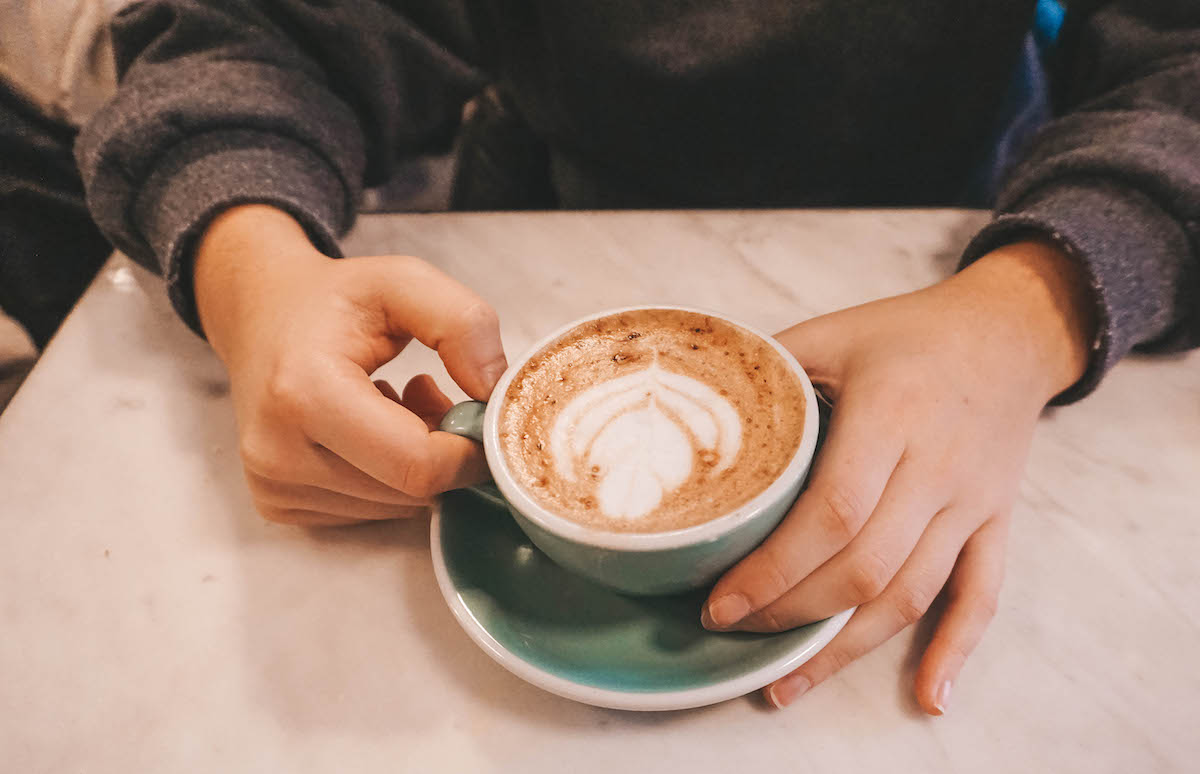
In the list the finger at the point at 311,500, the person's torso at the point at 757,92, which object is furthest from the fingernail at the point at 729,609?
the person's torso at the point at 757,92

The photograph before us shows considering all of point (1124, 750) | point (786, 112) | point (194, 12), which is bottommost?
point (1124, 750)

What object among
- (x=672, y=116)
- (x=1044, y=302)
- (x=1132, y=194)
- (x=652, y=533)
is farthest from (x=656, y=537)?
(x=672, y=116)

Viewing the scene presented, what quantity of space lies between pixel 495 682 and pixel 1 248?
2.96 feet

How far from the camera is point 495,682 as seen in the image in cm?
49

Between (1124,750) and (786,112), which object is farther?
(786,112)

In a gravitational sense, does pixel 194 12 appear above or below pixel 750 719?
above

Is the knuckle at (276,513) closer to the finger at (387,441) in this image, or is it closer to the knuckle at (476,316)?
the finger at (387,441)

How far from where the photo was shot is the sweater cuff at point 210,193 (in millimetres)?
661

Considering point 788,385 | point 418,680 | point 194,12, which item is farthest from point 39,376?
point 788,385

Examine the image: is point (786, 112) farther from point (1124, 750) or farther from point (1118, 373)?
point (1124, 750)

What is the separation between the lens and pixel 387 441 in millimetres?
473

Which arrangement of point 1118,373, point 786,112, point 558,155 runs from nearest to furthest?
point 1118,373
point 786,112
point 558,155

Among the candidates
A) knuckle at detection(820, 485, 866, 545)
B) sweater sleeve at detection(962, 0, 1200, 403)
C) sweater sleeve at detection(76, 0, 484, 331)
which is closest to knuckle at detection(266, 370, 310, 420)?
sweater sleeve at detection(76, 0, 484, 331)

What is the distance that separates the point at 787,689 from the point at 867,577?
0.28 feet
